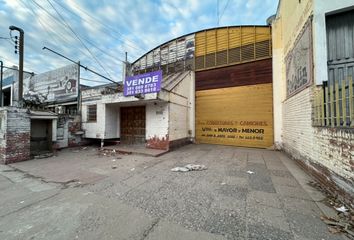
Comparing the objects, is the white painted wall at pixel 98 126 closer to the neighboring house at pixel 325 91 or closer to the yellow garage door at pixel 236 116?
the yellow garage door at pixel 236 116

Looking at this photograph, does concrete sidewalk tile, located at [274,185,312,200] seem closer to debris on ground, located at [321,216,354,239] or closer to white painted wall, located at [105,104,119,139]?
debris on ground, located at [321,216,354,239]

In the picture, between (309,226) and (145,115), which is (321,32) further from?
(145,115)

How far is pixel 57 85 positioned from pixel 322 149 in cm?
1775

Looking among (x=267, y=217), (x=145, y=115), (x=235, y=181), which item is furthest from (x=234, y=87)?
(x=267, y=217)

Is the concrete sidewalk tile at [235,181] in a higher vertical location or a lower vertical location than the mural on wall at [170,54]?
lower

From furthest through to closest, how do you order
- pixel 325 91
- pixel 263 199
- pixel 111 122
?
pixel 111 122, pixel 325 91, pixel 263 199

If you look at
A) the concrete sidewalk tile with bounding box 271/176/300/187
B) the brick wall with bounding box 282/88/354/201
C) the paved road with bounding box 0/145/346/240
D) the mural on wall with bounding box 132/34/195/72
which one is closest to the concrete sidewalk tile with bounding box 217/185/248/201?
the paved road with bounding box 0/145/346/240

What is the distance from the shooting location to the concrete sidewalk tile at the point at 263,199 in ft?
9.90

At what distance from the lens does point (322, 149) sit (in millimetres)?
3846

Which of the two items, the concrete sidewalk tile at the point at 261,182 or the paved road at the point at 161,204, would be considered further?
the concrete sidewalk tile at the point at 261,182

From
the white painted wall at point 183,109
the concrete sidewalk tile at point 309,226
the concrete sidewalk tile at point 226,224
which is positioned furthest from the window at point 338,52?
the white painted wall at point 183,109

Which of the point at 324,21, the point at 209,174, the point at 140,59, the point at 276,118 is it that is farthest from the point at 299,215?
the point at 140,59

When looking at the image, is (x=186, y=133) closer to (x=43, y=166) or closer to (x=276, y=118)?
(x=276, y=118)

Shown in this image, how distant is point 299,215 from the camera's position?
2645 mm
